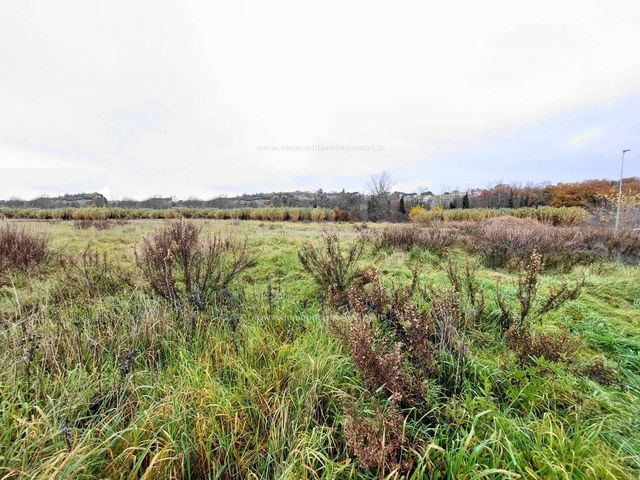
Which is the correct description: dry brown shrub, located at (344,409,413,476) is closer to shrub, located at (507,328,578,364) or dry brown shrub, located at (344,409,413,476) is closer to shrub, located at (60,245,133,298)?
shrub, located at (507,328,578,364)

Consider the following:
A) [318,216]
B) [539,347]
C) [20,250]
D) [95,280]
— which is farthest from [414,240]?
[318,216]

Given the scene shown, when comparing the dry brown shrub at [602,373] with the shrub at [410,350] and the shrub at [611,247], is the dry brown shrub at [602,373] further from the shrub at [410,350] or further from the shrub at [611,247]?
the shrub at [611,247]

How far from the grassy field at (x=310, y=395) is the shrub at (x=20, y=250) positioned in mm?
2558

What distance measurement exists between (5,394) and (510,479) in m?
3.18

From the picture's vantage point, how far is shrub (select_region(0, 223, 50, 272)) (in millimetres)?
5066

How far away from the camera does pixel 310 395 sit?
2072 mm

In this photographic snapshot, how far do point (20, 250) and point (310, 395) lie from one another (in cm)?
627

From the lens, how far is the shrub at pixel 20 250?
5.07m

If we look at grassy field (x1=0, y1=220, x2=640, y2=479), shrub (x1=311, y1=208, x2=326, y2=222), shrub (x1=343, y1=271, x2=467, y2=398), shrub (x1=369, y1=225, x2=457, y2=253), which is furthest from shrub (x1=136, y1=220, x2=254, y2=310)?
shrub (x1=311, y1=208, x2=326, y2=222)

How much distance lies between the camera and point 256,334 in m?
2.84

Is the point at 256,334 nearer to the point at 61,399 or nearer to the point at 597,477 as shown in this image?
the point at 61,399

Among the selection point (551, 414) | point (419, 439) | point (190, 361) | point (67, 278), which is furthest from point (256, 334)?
point (67, 278)

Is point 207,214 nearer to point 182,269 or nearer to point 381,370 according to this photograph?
point 182,269

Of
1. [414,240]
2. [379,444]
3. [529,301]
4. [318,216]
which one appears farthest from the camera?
[318,216]
